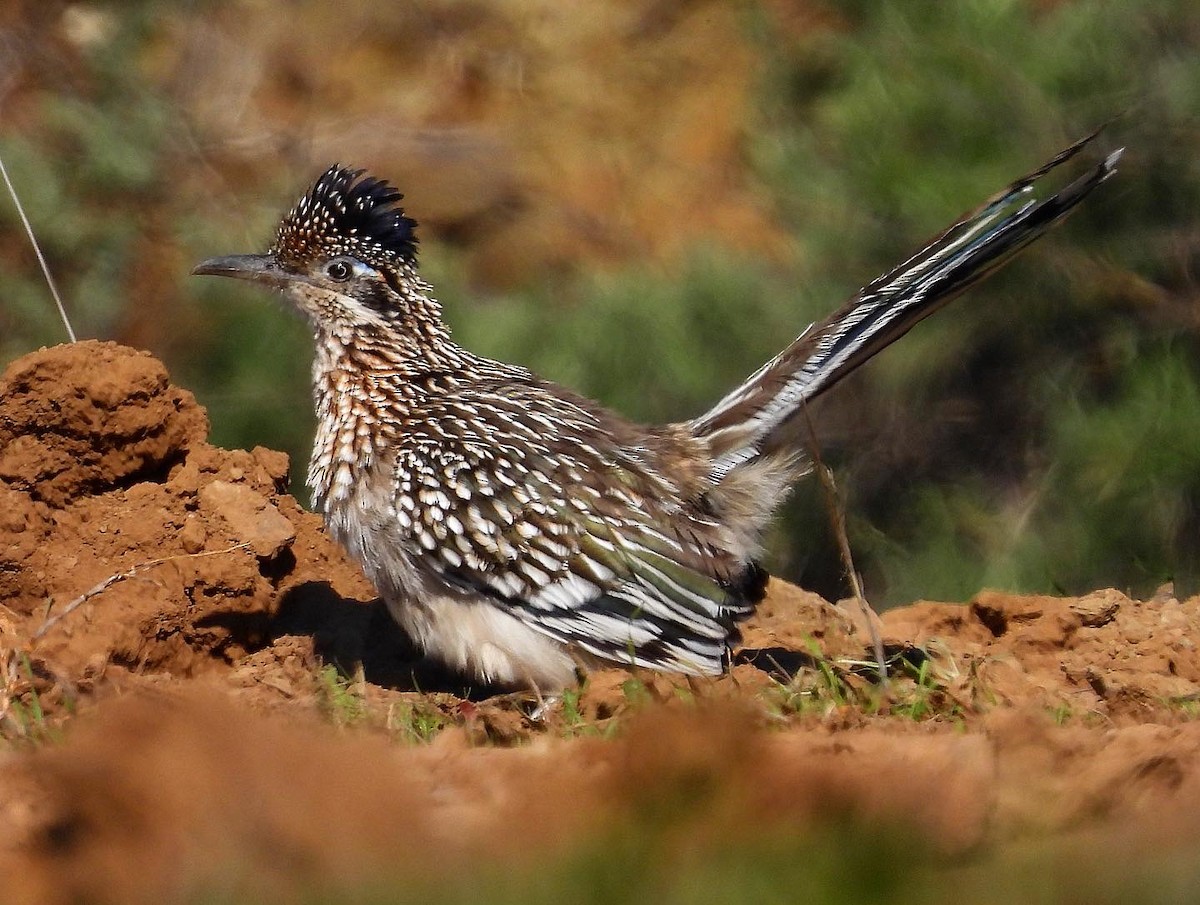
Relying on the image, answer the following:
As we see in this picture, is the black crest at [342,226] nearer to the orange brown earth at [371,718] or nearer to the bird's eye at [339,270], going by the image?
the bird's eye at [339,270]

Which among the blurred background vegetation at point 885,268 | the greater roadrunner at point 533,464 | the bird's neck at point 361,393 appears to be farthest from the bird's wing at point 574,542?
the blurred background vegetation at point 885,268

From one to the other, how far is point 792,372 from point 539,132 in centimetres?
834

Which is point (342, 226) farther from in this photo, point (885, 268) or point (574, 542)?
point (885, 268)

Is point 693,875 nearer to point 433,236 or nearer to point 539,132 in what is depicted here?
point 433,236

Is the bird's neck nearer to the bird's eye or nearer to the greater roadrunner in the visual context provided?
the greater roadrunner

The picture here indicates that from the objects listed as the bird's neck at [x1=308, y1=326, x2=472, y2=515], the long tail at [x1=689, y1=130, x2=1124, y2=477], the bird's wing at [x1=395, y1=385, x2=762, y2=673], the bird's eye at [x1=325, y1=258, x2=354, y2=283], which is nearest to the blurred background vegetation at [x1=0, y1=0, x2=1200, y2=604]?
the bird's eye at [x1=325, y1=258, x2=354, y2=283]

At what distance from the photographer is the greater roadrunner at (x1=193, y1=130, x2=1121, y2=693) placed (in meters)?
5.57

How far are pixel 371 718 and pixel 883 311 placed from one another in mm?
2374

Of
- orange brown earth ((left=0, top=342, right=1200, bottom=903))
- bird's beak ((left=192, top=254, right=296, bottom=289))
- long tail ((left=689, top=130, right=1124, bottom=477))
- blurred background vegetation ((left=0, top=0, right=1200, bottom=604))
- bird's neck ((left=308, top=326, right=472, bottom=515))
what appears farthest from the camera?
blurred background vegetation ((left=0, top=0, right=1200, bottom=604))

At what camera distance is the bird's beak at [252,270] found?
20.5 feet

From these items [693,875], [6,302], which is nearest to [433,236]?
[6,302]

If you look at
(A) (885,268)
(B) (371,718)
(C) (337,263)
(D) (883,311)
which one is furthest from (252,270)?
(A) (885,268)

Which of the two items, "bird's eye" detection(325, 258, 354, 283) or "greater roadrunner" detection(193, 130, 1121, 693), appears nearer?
"greater roadrunner" detection(193, 130, 1121, 693)

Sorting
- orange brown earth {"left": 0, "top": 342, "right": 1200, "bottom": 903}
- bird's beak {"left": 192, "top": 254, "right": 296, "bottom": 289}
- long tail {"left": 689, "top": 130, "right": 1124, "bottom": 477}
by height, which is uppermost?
bird's beak {"left": 192, "top": 254, "right": 296, "bottom": 289}
